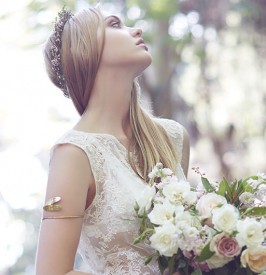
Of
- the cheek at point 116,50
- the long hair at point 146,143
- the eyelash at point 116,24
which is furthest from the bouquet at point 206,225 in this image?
the eyelash at point 116,24

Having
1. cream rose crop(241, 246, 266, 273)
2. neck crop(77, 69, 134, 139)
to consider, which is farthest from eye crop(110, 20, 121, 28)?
cream rose crop(241, 246, 266, 273)

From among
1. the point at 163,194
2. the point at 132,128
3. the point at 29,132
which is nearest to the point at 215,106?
the point at 29,132

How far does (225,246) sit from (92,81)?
68 cm

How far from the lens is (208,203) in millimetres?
1648

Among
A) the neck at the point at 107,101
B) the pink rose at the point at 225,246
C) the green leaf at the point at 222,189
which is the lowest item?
the pink rose at the point at 225,246

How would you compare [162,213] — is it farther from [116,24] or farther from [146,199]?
[116,24]

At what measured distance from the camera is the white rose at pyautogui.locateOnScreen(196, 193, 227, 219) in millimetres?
1631

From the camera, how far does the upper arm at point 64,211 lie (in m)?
1.75

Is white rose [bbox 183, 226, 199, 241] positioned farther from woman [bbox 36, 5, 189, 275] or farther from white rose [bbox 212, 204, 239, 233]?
woman [bbox 36, 5, 189, 275]

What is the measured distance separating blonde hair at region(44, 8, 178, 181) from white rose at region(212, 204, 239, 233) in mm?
427

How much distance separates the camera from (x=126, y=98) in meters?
2.04

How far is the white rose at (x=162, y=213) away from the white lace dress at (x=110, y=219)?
8.1 inches

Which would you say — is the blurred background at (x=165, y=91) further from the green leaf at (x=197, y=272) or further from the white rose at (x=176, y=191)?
the green leaf at (x=197, y=272)

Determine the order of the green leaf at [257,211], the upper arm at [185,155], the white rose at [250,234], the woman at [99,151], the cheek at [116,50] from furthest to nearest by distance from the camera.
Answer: the upper arm at [185,155], the cheek at [116,50], the woman at [99,151], the green leaf at [257,211], the white rose at [250,234]
